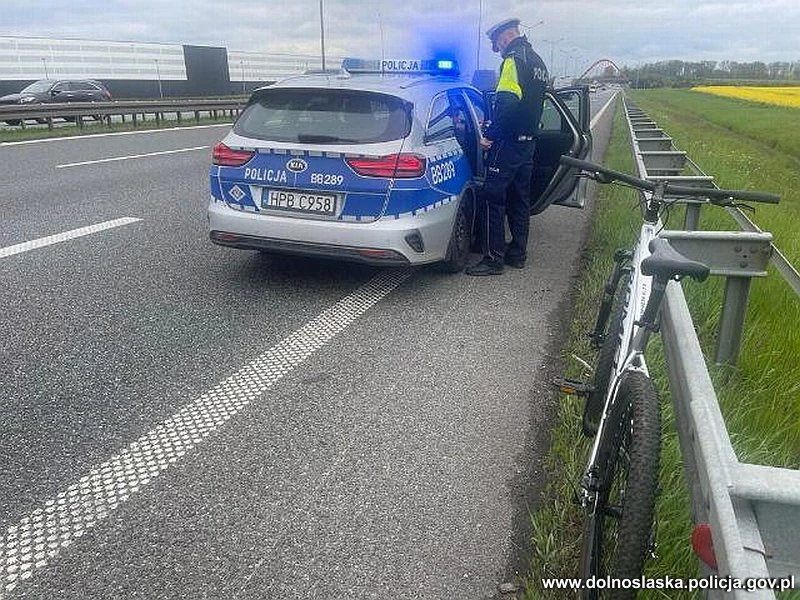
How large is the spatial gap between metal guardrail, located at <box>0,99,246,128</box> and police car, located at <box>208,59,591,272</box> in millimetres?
13563

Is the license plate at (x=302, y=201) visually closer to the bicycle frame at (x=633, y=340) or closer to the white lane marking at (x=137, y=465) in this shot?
the white lane marking at (x=137, y=465)

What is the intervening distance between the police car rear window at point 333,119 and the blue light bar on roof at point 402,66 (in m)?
1.37

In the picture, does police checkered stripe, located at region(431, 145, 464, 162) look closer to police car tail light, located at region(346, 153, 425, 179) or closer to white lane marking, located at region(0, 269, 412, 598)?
police car tail light, located at region(346, 153, 425, 179)

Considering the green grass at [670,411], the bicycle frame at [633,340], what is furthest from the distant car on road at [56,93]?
the bicycle frame at [633,340]

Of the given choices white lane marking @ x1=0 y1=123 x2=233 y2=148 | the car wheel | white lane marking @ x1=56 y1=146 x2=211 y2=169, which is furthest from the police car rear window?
white lane marking @ x1=0 y1=123 x2=233 y2=148

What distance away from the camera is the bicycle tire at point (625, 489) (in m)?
1.82

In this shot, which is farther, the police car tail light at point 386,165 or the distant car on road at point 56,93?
the distant car on road at point 56,93

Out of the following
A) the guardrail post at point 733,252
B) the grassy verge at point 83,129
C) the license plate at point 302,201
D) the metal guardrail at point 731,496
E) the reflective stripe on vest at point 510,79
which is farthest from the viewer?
the grassy verge at point 83,129

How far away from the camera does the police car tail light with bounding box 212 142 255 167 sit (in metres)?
4.92

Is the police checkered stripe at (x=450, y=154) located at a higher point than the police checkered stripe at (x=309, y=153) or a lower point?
lower

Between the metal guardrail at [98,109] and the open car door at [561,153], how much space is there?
46.4ft

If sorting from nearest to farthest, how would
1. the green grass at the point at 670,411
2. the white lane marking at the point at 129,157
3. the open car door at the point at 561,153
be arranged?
the green grass at the point at 670,411, the open car door at the point at 561,153, the white lane marking at the point at 129,157

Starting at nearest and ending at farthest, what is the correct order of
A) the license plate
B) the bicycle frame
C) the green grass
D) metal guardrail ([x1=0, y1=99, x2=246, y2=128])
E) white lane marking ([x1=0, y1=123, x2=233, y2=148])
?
1. the bicycle frame
2. the green grass
3. the license plate
4. white lane marking ([x1=0, y1=123, x2=233, y2=148])
5. metal guardrail ([x1=0, y1=99, x2=246, y2=128])

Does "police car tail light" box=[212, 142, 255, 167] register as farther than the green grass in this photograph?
Yes
